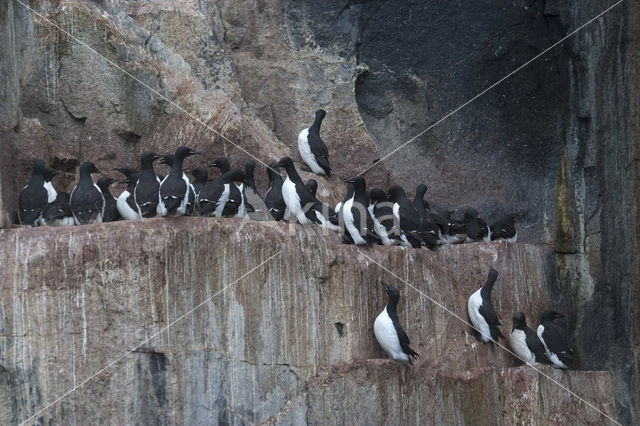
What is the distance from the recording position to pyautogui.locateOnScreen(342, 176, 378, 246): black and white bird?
13039 millimetres

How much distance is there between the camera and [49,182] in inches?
520

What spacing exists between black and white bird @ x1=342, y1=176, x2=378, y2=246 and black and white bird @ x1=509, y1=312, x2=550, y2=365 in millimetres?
2142

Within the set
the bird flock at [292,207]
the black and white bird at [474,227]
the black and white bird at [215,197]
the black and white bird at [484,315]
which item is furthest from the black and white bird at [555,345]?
the black and white bird at [215,197]

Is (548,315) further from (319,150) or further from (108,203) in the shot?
(108,203)

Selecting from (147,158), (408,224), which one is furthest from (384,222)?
(147,158)

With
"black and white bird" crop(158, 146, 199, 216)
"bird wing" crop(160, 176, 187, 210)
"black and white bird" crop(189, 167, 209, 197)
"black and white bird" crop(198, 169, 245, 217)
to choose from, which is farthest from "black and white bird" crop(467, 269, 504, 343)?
"bird wing" crop(160, 176, 187, 210)

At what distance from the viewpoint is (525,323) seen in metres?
14.4

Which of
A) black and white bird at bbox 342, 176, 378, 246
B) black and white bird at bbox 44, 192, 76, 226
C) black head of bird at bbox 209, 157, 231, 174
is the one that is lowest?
black and white bird at bbox 342, 176, 378, 246

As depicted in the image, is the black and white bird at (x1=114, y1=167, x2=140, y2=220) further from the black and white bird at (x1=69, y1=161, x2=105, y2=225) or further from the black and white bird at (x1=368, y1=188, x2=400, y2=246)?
the black and white bird at (x1=368, y1=188, x2=400, y2=246)

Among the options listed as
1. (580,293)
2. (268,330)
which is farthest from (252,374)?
(580,293)

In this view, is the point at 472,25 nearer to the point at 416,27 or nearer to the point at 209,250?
the point at 416,27

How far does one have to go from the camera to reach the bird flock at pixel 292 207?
12531 mm

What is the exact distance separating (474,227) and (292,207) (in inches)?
129

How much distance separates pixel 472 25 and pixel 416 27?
78cm
